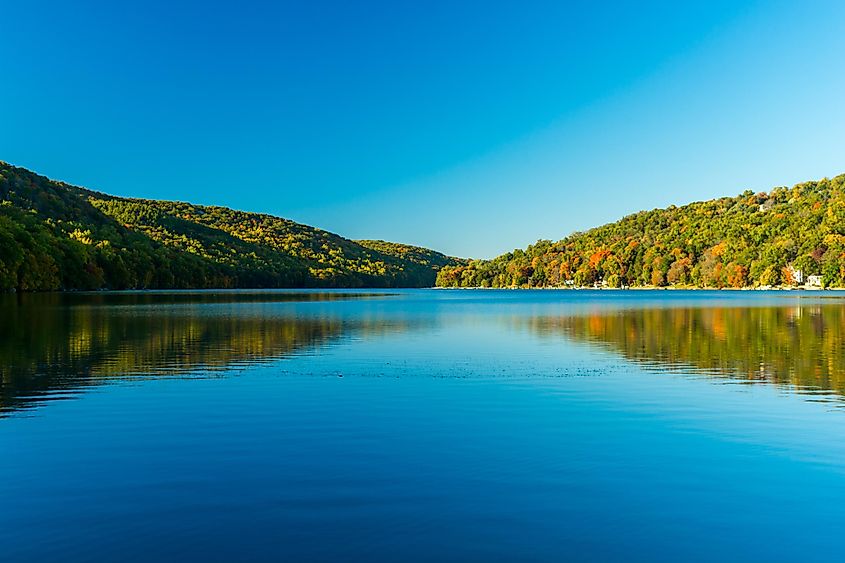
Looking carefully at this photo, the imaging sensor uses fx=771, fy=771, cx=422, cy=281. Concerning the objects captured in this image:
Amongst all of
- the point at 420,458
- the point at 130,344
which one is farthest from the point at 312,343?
the point at 420,458

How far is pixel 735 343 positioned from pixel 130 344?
31.4 metres

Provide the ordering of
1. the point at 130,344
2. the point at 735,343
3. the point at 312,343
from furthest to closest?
the point at 312,343 → the point at 735,343 → the point at 130,344

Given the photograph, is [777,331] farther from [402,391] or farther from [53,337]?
[53,337]

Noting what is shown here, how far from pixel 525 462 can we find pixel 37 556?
830 centimetres

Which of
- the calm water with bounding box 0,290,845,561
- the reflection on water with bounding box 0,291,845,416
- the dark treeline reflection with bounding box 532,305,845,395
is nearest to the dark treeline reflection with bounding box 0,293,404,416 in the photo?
the reflection on water with bounding box 0,291,845,416

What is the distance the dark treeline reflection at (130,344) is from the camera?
26.2 m

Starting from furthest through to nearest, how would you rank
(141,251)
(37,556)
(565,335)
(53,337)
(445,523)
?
(141,251)
(565,335)
(53,337)
(445,523)
(37,556)

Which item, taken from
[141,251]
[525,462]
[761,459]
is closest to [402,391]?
[525,462]

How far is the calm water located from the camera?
10.2 metres

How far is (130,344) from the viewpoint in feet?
129

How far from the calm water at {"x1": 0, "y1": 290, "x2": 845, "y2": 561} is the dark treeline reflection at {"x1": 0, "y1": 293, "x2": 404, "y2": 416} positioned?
34cm

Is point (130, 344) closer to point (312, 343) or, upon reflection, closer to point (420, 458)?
point (312, 343)

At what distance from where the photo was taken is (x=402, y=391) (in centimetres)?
2391

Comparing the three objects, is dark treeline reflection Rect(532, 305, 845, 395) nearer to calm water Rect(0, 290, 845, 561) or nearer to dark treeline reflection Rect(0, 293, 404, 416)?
calm water Rect(0, 290, 845, 561)
